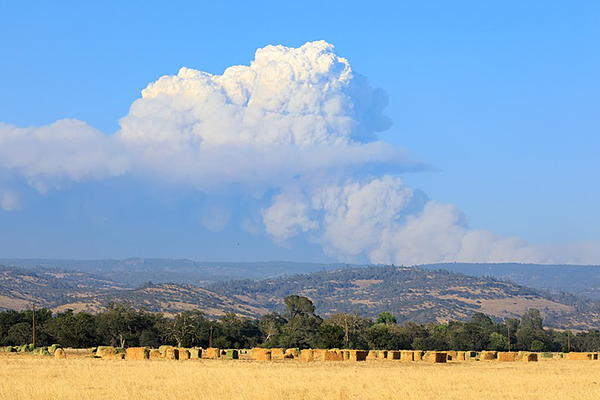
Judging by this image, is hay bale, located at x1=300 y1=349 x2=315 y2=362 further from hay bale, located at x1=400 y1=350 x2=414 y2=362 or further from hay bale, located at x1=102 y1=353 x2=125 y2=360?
hay bale, located at x1=102 y1=353 x2=125 y2=360

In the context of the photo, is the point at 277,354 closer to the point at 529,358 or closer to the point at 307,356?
the point at 307,356

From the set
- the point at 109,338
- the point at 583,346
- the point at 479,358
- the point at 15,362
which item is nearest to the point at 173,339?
the point at 109,338

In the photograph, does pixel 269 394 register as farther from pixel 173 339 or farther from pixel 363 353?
pixel 173 339

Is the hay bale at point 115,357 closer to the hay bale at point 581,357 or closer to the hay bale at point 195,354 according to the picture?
the hay bale at point 195,354

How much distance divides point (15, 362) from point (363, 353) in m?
28.5

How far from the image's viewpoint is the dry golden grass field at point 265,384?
36.6 metres

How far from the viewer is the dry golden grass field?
120 feet

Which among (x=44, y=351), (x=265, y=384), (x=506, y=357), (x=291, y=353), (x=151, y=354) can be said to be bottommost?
(x=506, y=357)

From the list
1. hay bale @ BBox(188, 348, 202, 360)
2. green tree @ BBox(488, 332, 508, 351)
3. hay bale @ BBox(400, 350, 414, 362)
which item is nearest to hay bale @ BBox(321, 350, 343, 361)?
hay bale @ BBox(400, 350, 414, 362)

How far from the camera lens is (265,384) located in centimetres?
4175

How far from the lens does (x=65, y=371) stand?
48219 millimetres

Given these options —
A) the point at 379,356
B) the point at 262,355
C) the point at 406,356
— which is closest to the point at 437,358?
the point at 406,356

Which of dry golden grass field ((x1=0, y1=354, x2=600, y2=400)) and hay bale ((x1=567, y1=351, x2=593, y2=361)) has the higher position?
dry golden grass field ((x1=0, y1=354, x2=600, y2=400))

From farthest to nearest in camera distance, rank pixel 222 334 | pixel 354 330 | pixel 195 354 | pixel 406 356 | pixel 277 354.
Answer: pixel 354 330, pixel 222 334, pixel 406 356, pixel 277 354, pixel 195 354
